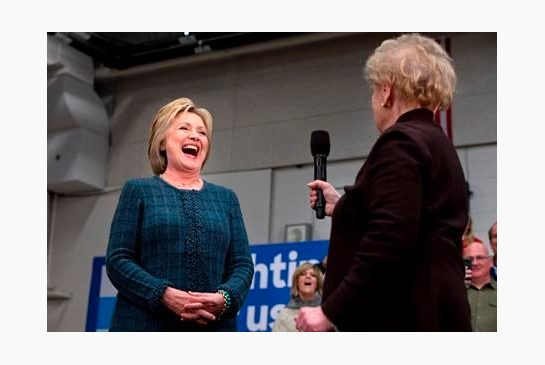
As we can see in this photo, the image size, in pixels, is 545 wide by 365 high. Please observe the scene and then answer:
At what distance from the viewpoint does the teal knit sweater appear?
6.82 feet

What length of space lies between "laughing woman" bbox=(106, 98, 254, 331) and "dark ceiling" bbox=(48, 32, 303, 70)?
13.2ft

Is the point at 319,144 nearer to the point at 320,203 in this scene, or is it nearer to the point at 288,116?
the point at 320,203

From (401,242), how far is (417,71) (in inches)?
16.6

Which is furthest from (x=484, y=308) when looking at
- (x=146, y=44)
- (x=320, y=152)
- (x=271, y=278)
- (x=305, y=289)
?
(x=146, y=44)

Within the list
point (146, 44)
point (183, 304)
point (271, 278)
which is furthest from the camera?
point (146, 44)

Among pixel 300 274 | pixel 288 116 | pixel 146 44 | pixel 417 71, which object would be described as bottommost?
pixel 300 274

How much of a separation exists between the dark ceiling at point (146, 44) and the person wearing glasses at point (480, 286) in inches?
111

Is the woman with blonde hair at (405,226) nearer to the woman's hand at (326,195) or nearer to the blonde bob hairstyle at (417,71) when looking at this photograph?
the blonde bob hairstyle at (417,71)

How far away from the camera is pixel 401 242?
5.52ft

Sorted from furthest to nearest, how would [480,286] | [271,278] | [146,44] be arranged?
[146,44] < [271,278] < [480,286]

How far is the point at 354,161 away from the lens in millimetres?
5480

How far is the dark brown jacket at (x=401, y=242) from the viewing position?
66.8 inches

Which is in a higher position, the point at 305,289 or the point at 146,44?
the point at 146,44
